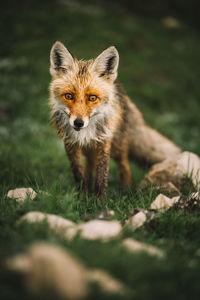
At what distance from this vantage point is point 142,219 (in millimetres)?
2469

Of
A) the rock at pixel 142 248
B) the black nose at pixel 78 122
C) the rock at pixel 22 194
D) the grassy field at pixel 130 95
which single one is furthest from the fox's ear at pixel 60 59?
the rock at pixel 142 248

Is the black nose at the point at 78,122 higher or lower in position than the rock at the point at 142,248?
higher

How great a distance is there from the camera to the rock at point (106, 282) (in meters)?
1.47

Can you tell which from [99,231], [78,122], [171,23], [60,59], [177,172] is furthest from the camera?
[171,23]

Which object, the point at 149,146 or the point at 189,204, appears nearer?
the point at 189,204

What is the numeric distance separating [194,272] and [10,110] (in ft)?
26.3

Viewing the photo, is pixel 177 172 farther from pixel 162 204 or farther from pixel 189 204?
pixel 162 204

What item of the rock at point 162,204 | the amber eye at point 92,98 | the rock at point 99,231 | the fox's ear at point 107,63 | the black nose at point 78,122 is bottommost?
the rock at point 162,204

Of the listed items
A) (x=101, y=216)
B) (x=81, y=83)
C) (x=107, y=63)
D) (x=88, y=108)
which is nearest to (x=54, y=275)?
(x=101, y=216)

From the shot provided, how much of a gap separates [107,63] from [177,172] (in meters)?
1.86

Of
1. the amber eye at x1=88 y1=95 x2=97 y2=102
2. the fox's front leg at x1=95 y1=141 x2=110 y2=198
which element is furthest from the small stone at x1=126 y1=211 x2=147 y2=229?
the amber eye at x1=88 y1=95 x2=97 y2=102

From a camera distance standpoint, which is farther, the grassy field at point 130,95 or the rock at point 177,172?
the rock at point 177,172

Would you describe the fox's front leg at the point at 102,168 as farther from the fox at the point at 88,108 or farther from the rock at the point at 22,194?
the rock at the point at 22,194

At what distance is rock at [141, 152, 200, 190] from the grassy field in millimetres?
400
